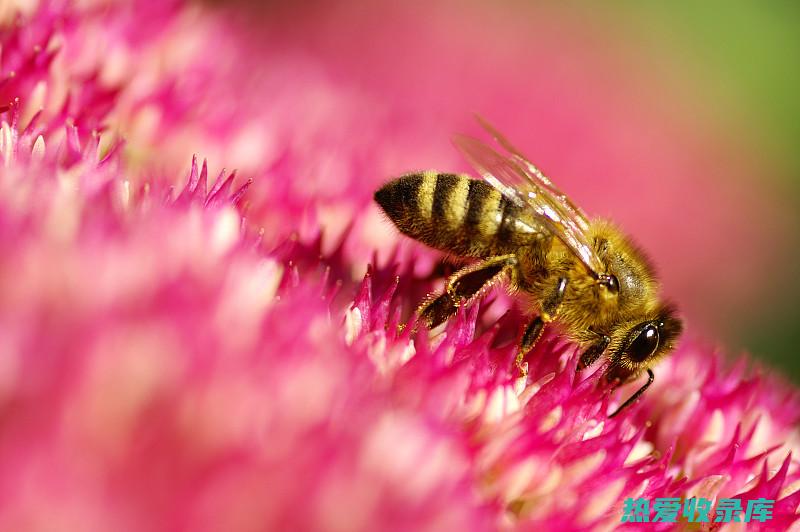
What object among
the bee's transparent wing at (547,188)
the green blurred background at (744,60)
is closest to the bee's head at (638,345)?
the bee's transparent wing at (547,188)

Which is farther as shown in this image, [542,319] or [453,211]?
[453,211]

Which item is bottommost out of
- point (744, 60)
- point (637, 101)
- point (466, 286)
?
point (466, 286)

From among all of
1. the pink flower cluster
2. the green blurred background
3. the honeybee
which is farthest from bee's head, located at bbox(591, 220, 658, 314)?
the green blurred background

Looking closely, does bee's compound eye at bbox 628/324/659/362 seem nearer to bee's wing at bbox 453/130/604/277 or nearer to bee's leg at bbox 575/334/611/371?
bee's leg at bbox 575/334/611/371

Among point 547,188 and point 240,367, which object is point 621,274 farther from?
point 240,367

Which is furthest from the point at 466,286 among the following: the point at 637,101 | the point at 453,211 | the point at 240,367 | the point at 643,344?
the point at 637,101

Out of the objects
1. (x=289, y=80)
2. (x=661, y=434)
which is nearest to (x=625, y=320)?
(x=661, y=434)

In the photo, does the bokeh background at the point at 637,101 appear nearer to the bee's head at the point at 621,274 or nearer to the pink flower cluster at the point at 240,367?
the pink flower cluster at the point at 240,367
